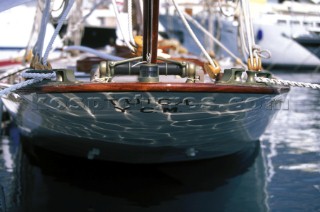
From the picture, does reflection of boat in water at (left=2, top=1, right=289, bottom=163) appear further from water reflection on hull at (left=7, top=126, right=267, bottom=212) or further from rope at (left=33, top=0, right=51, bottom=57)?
water reflection on hull at (left=7, top=126, right=267, bottom=212)

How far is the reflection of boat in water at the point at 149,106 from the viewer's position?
5855 millimetres

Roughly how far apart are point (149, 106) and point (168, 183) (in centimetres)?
176

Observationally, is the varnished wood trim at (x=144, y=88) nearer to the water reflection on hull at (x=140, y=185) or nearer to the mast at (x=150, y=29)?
the mast at (x=150, y=29)

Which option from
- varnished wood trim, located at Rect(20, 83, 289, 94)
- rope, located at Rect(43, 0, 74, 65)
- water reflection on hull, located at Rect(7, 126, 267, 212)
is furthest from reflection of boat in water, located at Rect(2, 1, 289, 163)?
water reflection on hull, located at Rect(7, 126, 267, 212)

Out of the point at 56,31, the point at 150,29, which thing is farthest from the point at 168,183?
the point at 56,31

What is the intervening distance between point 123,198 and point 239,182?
5.44 feet

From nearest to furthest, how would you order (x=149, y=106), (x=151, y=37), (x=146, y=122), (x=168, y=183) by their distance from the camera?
(x=151, y=37) → (x=149, y=106) → (x=146, y=122) → (x=168, y=183)

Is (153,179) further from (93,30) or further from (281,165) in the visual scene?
(93,30)

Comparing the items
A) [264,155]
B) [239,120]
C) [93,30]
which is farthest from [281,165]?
[93,30]

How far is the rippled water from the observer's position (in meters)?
6.53

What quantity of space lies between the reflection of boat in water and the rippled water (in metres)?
0.31

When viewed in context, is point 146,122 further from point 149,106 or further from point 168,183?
point 168,183

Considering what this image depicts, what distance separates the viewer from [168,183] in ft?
24.5

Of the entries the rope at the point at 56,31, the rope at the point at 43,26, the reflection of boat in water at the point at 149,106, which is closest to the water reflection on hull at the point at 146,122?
the reflection of boat in water at the point at 149,106
